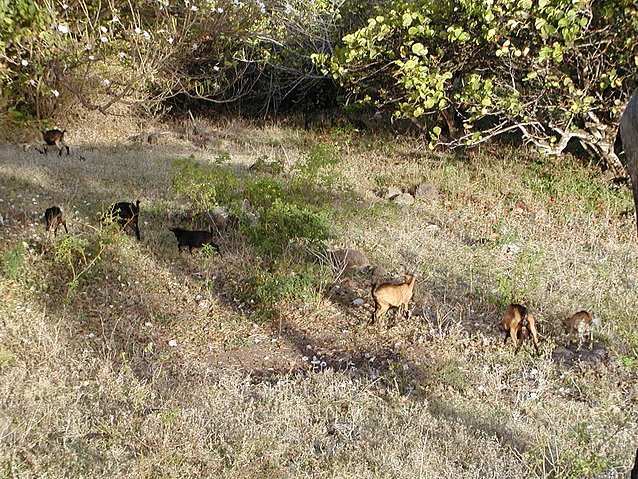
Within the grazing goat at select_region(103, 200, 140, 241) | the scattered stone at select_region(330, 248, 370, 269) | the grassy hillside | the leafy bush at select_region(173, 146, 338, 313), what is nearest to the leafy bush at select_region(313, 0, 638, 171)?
the grassy hillside

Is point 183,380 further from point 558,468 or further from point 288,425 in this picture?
point 558,468

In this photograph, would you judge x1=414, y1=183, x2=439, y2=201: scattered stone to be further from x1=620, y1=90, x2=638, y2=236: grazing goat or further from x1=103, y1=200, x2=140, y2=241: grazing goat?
x1=620, y1=90, x2=638, y2=236: grazing goat

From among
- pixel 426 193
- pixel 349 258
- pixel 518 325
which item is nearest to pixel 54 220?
pixel 349 258

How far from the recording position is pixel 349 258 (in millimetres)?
6879

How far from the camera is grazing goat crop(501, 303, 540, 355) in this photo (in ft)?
16.9

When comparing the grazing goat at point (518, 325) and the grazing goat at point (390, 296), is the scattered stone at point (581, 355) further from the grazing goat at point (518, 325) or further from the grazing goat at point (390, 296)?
the grazing goat at point (390, 296)

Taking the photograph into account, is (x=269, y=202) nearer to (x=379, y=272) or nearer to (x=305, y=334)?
(x=379, y=272)

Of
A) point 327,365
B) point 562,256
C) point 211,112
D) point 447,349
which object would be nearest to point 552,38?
point 562,256

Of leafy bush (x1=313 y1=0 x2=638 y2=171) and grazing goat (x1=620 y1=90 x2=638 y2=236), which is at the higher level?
grazing goat (x1=620 y1=90 x2=638 y2=236)

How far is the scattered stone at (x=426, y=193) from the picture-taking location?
377 inches

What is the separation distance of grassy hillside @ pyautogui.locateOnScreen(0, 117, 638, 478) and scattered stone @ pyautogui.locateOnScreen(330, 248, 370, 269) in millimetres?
233

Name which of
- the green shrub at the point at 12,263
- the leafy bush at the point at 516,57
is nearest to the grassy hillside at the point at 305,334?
the green shrub at the point at 12,263

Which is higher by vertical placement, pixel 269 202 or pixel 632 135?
pixel 632 135

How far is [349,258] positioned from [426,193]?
3172 millimetres
